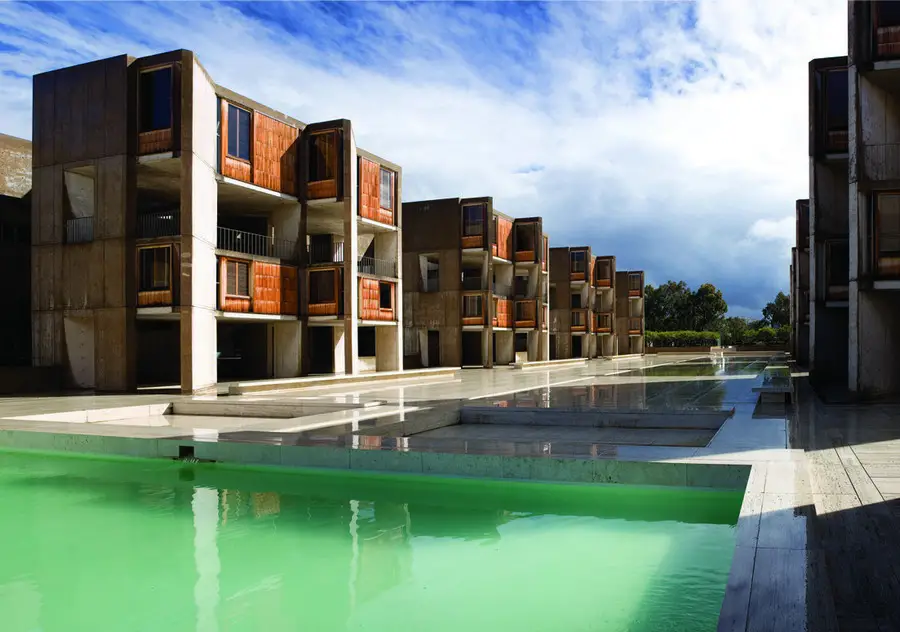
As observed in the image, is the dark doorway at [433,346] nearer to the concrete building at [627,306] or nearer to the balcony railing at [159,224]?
the balcony railing at [159,224]

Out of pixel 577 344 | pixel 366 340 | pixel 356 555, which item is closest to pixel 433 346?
pixel 366 340

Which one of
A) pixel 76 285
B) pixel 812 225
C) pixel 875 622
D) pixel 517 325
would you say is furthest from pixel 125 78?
pixel 517 325

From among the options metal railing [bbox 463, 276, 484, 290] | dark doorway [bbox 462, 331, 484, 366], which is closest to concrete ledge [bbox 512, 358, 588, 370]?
dark doorway [bbox 462, 331, 484, 366]

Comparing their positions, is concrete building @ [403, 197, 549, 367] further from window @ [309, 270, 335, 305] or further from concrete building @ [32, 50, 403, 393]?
concrete building @ [32, 50, 403, 393]

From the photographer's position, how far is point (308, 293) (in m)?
27.1

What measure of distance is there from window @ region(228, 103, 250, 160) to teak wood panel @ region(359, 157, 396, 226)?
220 inches

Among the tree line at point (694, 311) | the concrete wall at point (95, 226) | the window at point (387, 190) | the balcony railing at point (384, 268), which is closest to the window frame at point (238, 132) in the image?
the concrete wall at point (95, 226)

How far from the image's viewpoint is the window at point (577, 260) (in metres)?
58.3

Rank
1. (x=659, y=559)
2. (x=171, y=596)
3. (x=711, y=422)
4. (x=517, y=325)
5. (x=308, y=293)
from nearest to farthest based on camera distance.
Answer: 1. (x=171, y=596)
2. (x=659, y=559)
3. (x=711, y=422)
4. (x=308, y=293)
5. (x=517, y=325)

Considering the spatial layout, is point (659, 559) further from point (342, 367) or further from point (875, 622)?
point (342, 367)

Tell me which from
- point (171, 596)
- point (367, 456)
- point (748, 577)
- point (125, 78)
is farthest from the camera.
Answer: point (125, 78)

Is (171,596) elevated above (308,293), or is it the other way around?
(308,293)

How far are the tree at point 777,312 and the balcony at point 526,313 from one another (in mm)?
62120

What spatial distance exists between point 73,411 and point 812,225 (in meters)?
21.0
